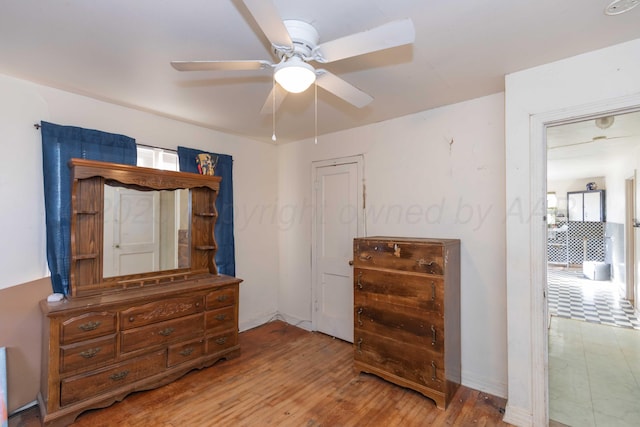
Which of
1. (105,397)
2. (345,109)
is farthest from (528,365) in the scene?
(105,397)

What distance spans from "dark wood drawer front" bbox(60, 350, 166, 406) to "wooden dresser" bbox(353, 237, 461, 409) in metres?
1.68

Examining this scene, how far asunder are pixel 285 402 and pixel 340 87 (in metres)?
2.26

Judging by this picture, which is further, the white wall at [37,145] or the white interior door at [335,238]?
the white interior door at [335,238]

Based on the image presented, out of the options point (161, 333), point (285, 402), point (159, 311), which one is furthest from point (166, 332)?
point (285, 402)

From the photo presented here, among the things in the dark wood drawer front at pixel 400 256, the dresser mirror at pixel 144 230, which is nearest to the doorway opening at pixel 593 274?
the dark wood drawer front at pixel 400 256

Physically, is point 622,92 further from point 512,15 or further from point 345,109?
point 345,109

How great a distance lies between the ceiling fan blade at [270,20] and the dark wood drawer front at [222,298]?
7.32 ft

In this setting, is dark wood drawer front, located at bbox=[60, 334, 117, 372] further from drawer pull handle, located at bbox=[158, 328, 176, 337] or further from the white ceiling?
the white ceiling

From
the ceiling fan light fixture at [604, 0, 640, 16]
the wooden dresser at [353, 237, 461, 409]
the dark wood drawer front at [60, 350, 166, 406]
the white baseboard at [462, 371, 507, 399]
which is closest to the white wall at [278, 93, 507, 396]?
the white baseboard at [462, 371, 507, 399]

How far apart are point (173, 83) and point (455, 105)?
2.33m

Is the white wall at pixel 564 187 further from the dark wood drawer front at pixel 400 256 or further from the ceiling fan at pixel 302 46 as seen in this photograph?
the ceiling fan at pixel 302 46

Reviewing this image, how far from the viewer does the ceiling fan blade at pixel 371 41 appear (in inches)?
45.4

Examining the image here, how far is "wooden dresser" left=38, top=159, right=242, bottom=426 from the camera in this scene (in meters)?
2.00

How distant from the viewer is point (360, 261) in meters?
2.66
